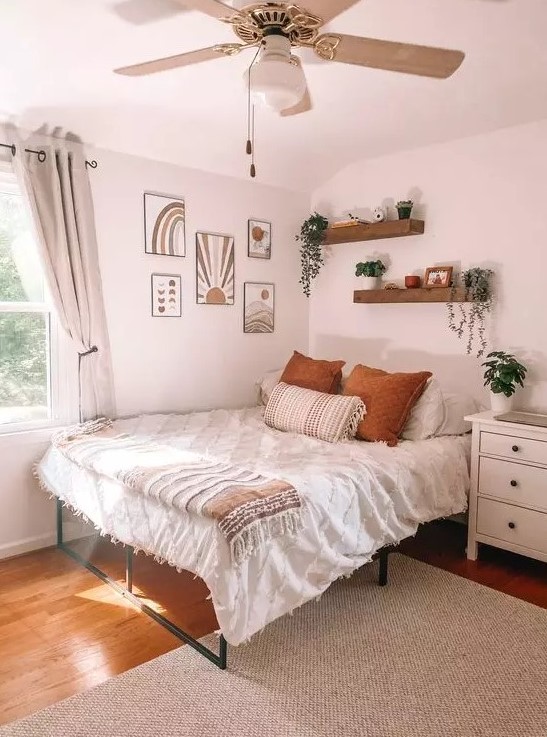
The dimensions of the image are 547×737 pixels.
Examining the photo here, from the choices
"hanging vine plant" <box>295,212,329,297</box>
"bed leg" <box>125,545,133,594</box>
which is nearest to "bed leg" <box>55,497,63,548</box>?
"bed leg" <box>125,545,133,594</box>

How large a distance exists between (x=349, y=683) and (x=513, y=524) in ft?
4.32

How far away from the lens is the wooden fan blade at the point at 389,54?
1.66m

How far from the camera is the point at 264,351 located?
13.7 feet

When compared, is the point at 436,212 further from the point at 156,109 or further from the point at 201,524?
the point at 201,524

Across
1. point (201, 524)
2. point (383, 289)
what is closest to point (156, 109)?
point (383, 289)

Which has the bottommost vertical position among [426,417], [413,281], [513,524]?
[513,524]

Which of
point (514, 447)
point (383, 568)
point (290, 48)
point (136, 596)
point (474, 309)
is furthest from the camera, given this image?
point (474, 309)

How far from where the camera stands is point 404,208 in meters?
3.62

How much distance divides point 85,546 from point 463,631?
2.00 meters

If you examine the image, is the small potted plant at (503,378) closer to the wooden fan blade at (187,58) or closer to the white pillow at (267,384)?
the white pillow at (267,384)

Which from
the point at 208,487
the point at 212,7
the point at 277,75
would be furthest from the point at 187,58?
the point at 208,487

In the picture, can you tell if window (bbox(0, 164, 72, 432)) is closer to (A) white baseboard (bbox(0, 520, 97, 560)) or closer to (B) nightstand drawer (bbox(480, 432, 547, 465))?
(A) white baseboard (bbox(0, 520, 97, 560))

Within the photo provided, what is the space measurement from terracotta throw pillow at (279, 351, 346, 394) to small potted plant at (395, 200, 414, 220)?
1012mm

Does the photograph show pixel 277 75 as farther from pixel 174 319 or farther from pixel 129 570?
pixel 174 319
